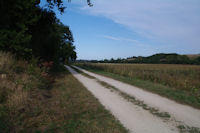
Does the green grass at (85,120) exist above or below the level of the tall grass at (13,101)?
below

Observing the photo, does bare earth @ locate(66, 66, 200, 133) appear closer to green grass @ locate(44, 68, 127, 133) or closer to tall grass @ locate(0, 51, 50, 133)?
green grass @ locate(44, 68, 127, 133)

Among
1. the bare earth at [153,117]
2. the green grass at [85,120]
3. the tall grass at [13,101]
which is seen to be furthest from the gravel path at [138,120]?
the tall grass at [13,101]

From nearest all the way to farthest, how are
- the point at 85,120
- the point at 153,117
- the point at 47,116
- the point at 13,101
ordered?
1. the point at 85,120
2. the point at 47,116
3. the point at 153,117
4. the point at 13,101

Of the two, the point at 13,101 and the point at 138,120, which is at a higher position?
the point at 13,101

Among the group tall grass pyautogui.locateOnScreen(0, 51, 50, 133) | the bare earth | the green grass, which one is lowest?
the bare earth

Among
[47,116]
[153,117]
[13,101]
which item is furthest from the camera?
[13,101]

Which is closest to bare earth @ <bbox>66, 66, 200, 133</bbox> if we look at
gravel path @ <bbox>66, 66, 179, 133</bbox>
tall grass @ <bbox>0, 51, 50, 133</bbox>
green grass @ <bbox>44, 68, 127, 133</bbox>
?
gravel path @ <bbox>66, 66, 179, 133</bbox>

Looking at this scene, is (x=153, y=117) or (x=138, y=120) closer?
(x=138, y=120)

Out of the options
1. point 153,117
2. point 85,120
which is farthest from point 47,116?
point 153,117

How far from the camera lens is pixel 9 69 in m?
7.09

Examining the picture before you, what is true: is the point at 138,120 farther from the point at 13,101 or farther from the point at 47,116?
the point at 13,101

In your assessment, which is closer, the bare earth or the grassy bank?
the grassy bank

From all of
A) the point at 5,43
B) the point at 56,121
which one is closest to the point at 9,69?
the point at 5,43

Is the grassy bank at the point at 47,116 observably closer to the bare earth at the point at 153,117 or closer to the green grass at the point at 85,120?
the green grass at the point at 85,120
